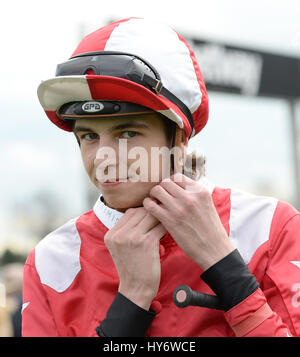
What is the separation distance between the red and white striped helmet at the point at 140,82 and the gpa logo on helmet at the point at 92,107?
0.02 m

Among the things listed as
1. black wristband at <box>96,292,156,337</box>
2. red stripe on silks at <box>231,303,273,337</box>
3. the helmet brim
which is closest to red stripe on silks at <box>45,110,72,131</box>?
the helmet brim

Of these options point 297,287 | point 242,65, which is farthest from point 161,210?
point 242,65

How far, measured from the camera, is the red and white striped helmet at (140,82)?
5.10ft

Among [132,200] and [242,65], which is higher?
[132,200]

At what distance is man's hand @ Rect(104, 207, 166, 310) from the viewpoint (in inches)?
60.2

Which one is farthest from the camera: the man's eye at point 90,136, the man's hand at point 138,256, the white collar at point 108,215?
the white collar at point 108,215

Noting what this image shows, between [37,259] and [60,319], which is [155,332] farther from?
[37,259]

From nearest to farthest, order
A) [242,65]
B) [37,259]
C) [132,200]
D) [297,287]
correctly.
Answer: 1. [297,287]
2. [132,200]
3. [37,259]
4. [242,65]

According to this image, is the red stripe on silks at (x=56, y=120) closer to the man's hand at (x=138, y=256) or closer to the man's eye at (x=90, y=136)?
the man's eye at (x=90, y=136)

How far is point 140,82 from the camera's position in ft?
5.20

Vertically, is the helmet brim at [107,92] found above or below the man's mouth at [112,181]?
above

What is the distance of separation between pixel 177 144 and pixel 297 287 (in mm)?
622

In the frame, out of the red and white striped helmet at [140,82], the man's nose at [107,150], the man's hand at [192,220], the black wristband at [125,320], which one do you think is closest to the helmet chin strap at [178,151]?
the red and white striped helmet at [140,82]

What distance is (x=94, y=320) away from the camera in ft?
5.40
